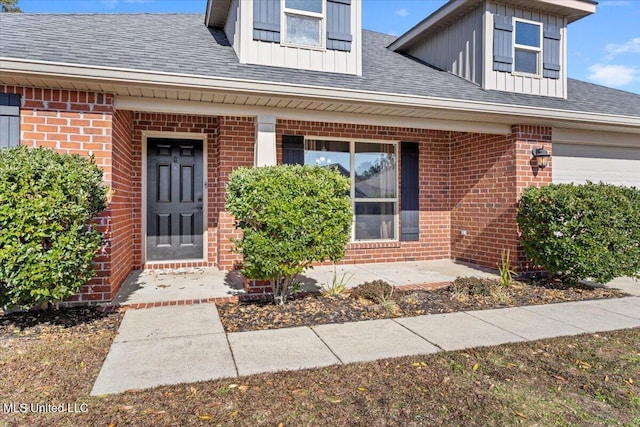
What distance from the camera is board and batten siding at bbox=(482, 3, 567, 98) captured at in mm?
6613

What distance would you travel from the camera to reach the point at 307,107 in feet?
17.2

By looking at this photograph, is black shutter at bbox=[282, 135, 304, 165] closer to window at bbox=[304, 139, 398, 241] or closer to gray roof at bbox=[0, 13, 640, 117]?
window at bbox=[304, 139, 398, 241]

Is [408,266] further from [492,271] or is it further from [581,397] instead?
[581,397]

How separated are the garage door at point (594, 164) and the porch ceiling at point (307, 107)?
45 cm

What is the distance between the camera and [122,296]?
4.66 m

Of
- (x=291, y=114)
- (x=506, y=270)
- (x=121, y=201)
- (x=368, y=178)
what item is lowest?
(x=506, y=270)

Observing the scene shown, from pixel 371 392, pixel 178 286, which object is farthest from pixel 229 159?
pixel 371 392

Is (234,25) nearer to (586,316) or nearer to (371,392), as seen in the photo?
(371,392)

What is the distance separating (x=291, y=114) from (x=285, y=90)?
559 millimetres

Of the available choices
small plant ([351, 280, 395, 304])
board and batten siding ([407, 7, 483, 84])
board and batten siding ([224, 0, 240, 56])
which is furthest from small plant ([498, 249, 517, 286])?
board and batten siding ([224, 0, 240, 56])

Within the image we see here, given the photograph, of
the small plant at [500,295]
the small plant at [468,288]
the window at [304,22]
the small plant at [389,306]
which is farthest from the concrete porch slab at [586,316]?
the window at [304,22]

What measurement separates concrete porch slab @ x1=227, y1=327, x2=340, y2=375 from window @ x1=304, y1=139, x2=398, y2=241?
11.9 feet

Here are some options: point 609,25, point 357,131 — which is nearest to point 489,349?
point 357,131

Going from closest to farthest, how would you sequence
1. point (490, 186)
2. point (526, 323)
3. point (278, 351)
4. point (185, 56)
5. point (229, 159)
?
point (278, 351), point (526, 323), point (185, 56), point (229, 159), point (490, 186)
